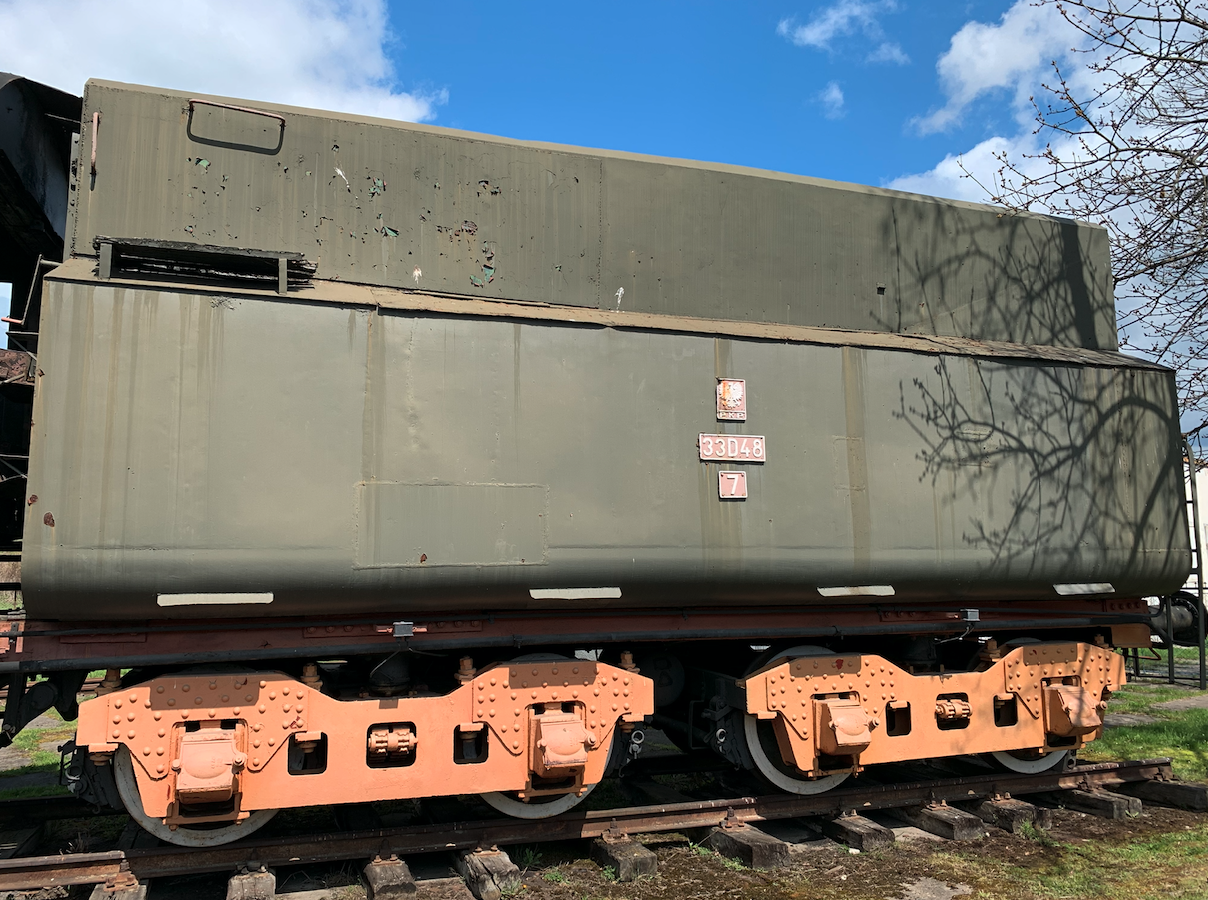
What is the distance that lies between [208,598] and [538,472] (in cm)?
176

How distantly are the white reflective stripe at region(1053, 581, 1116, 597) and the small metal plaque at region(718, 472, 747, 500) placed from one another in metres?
2.51

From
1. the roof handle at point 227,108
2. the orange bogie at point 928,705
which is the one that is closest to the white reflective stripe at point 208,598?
the roof handle at point 227,108

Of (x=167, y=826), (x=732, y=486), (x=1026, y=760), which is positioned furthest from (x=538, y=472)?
A: (x=1026, y=760)

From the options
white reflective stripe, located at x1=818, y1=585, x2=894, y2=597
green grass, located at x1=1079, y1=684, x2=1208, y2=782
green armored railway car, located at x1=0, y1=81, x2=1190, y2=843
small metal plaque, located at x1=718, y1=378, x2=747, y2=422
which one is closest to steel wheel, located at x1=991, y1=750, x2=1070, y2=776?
green armored railway car, located at x1=0, y1=81, x2=1190, y2=843

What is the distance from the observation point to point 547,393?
191 inches

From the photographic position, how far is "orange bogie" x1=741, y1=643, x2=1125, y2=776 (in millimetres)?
5527

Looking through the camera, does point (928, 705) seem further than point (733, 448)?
Yes

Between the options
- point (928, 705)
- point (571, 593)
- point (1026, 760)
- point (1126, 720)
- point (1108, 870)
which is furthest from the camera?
point (1126, 720)

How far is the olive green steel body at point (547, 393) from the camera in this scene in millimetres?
4199

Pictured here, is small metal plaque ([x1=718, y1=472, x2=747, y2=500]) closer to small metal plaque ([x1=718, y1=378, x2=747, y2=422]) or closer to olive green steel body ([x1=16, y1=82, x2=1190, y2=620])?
olive green steel body ([x1=16, y1=82, x2=1190, y2=620])

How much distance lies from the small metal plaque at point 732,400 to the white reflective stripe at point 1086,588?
2653 mm

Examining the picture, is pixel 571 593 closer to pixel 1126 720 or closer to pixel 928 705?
pixel 928 705

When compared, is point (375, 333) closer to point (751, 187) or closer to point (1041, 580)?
point (751, 187)

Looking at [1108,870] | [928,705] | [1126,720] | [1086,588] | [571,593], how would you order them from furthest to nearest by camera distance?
1. [1126,720]
2. [1086,588]
3. [928,705]
4. [1108,870]
5. [571,593]
